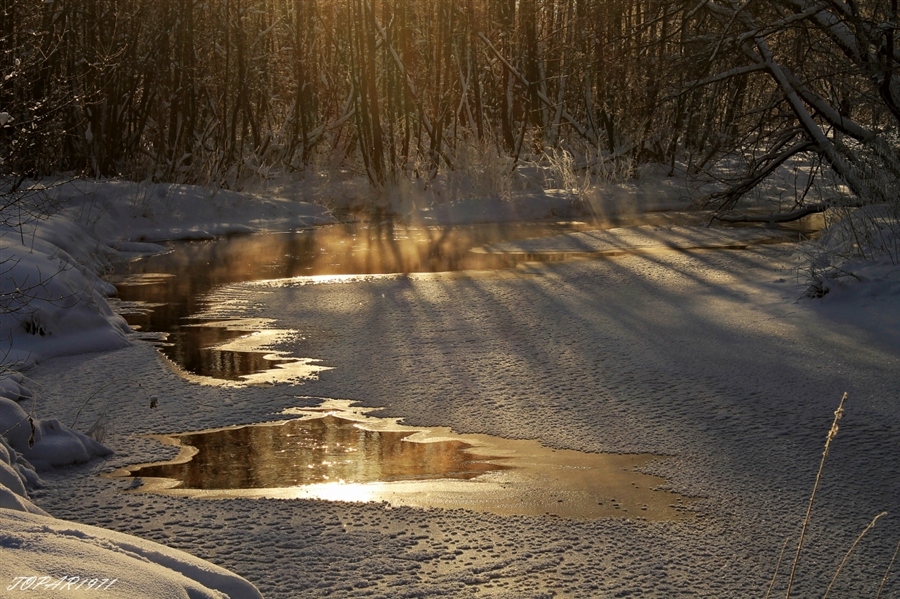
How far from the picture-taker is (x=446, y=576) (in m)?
2.89

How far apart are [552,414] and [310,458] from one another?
120 centimetres

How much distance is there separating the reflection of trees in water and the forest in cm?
508

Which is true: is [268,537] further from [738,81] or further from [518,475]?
[738,81]

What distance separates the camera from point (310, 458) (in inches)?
159

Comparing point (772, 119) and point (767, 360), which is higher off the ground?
point (772, 119)

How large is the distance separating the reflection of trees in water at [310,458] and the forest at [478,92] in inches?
200

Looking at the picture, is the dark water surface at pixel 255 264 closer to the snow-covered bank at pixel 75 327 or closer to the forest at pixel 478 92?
the snow-covered bank at pixel 75 327

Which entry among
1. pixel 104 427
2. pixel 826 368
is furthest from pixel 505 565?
pixel 826 368

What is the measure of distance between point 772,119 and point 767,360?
5.78m

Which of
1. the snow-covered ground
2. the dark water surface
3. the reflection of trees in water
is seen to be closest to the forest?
the dark water surface

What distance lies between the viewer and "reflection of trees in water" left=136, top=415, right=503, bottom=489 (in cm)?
379

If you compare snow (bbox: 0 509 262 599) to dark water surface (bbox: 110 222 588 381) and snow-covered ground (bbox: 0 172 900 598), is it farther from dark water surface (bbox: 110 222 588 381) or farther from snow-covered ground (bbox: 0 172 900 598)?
dark water surface (bbox: 110 222 588 381)

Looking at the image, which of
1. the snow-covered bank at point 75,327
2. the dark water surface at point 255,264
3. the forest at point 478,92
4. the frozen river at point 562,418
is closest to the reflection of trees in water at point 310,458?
the frozen river at point 562,418

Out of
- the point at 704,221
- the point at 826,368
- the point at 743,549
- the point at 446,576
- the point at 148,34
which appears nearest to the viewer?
the point at 446,576
